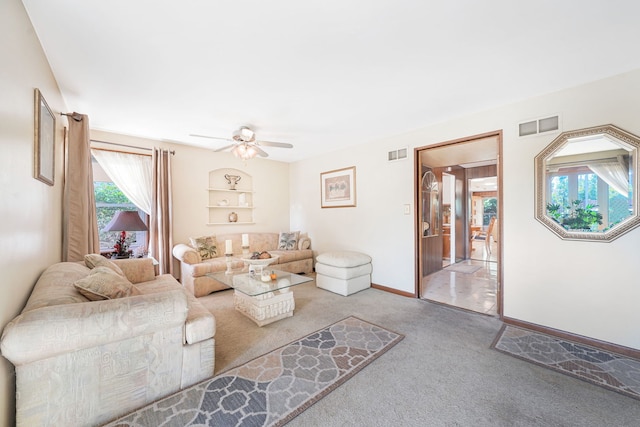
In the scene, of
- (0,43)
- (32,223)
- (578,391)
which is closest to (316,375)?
(578,391)

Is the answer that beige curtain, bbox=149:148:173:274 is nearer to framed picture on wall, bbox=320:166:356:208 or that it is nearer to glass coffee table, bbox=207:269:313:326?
glass coffee table, bbox=207:269:313:326

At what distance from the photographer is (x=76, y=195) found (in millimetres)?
2604

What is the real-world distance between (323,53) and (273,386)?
2603 mm

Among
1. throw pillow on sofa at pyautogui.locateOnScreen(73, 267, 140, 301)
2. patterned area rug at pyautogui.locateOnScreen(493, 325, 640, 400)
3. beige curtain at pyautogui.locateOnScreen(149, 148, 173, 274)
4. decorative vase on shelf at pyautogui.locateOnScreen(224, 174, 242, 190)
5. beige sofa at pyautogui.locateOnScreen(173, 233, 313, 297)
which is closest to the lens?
throw pillow on sofa at pyautogui.locateOnScreen(73, 267, 140, 301)

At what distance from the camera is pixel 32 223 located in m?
1.72

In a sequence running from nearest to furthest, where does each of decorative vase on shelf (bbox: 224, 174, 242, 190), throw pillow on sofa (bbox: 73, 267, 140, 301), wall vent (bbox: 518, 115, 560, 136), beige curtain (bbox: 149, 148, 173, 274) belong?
1. throw pillow on sofa (bbox: 73, 267, 140, 301)
2. wall vent (bbox: 518, 115, 560, 136)
3. beige curtain (bbox: 149, 148, 173, 274)
4. decorative vase on shelf (bbox: 224, 174, 242, 190)

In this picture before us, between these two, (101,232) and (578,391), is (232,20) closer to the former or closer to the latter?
(578,391)

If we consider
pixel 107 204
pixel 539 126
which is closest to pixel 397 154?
pixel 539 126

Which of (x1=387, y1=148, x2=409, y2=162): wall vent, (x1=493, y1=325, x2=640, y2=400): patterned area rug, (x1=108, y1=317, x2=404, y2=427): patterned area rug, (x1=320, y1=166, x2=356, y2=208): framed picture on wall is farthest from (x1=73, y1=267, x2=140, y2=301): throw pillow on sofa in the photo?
(x1=387, y1=148, x2=409, y2=162): wall vent

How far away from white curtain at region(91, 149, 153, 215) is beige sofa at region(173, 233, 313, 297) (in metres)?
0.98

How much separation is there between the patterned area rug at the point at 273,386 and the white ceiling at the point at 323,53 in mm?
2558

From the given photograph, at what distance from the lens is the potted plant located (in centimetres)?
237

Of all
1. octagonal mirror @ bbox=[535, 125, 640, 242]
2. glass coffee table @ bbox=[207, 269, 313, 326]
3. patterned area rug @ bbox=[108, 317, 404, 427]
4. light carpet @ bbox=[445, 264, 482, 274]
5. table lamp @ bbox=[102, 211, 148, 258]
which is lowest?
light carpet @ bbox=[445, 264, 482, 274]

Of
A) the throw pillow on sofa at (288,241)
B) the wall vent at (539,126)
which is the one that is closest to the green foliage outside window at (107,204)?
the throw pillow on sofa at (288,241)
